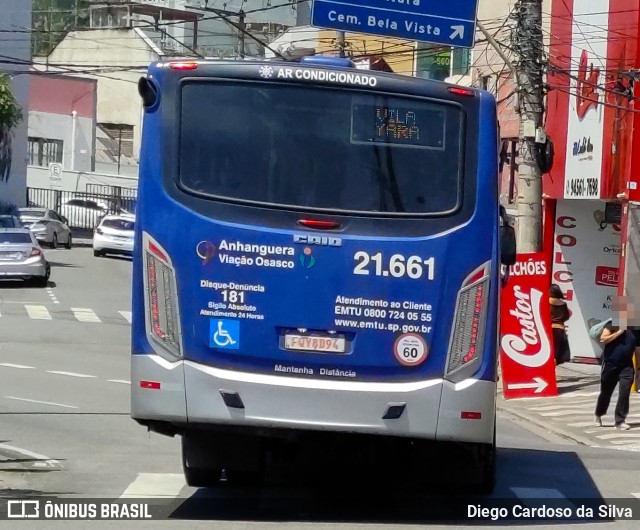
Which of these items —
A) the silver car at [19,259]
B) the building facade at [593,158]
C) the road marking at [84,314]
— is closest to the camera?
the building facade at [593,158]

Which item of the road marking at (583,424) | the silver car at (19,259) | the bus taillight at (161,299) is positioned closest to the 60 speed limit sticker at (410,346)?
the bus taillight at (161,299)

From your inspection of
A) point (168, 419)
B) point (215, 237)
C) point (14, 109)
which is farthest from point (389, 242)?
point (14, 109)

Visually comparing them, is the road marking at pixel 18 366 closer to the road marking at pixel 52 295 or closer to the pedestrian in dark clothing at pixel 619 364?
the pedestrian in dark clothing at pixel 619 364

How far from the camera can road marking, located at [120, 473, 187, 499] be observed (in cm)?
1025

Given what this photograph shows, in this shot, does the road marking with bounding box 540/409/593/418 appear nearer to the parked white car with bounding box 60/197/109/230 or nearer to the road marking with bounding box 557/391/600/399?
the road marking with bounding box 557/391/600/399

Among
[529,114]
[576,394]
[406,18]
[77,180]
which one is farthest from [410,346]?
[77,180]

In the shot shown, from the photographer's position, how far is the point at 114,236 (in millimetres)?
46594

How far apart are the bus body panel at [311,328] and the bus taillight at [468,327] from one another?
36 mm

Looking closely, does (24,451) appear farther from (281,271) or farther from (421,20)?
(421,20)

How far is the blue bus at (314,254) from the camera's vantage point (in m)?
8.82

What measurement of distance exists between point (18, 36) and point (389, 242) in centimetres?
Result: 5454

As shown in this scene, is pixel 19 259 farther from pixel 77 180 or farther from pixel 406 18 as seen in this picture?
pixel 77 180

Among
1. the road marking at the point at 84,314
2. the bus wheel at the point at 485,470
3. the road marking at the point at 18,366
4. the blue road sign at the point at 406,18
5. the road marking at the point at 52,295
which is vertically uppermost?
the blue road sign at the point at 406,18

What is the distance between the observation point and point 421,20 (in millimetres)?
20531
